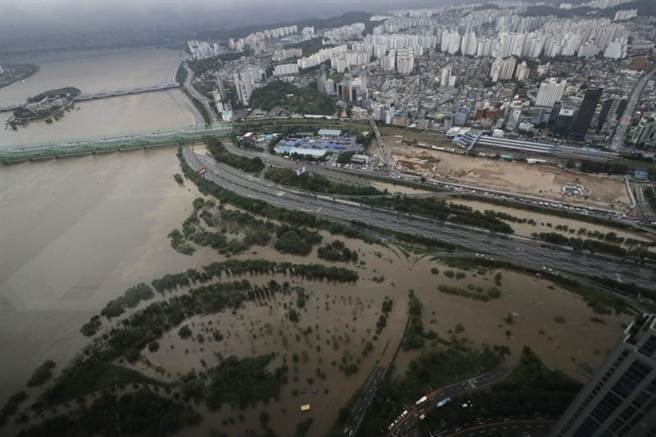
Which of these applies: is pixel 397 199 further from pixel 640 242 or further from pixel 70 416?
pixel 70 416

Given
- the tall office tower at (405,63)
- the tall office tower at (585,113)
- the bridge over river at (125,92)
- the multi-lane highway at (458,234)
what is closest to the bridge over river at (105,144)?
the multi-lane highway at (458,234)

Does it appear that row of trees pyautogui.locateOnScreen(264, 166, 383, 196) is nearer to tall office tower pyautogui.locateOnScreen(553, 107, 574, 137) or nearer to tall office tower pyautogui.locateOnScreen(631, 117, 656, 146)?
tall office tower pyautogui.locateOnScreen(553, 107, 574, 137)

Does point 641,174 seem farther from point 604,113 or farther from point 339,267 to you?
point 339,267

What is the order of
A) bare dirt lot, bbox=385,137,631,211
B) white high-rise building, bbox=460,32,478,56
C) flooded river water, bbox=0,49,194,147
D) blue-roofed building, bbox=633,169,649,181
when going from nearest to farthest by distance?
bare dirt lot, bbox=385,137,631,211 < blue-roofed building, bbox=633,169,649,181 < flooded river water, bbox=0,49,194,147 < white high-rise building, bbox=460,32,478,56

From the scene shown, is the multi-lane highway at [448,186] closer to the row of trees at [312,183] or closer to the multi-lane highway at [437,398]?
the row of trees at [312,183]

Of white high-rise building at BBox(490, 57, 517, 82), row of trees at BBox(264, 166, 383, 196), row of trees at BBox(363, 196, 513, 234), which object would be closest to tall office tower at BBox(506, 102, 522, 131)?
white high-rise building at BBox(490, 57, 517, 82)
